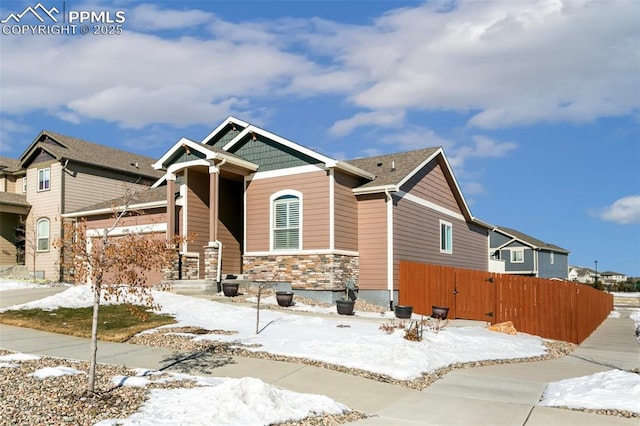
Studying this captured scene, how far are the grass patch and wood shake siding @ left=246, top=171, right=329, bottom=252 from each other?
6.34 meters

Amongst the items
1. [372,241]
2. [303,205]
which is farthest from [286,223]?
[372,241]

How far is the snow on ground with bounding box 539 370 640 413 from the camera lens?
23.3ft

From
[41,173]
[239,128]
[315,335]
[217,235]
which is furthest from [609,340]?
[41,173]

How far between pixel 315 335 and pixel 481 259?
20.5 m

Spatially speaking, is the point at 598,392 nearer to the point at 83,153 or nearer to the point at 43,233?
the point at 83,153

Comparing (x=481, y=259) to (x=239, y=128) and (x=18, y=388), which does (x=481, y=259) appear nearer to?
(x=239, y=128)

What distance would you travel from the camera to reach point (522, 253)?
53.7 m

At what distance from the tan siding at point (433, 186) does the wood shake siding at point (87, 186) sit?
14.1 m

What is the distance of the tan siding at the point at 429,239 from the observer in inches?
769

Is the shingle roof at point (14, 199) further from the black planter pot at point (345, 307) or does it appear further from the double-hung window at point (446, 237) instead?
the double-hung window at point (446, 237)

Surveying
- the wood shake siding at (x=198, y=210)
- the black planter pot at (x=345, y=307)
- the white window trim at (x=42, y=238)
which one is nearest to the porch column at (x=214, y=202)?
the wood shake siding at (x=198, y=210)

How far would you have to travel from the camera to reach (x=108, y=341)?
1041cm

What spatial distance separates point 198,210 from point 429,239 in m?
9.66

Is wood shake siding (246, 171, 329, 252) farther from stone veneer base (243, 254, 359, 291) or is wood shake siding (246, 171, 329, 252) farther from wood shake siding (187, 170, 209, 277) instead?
wood shake siding (187, 170, 209, 277)
